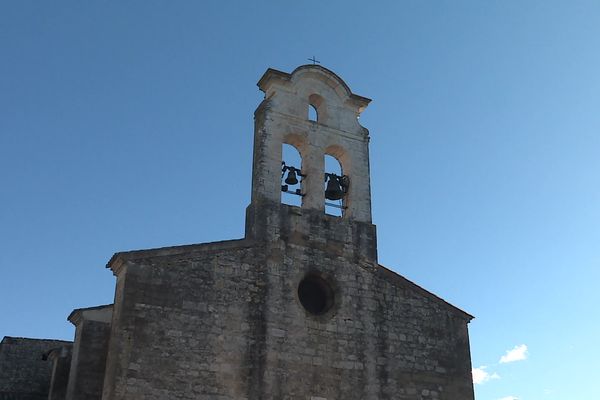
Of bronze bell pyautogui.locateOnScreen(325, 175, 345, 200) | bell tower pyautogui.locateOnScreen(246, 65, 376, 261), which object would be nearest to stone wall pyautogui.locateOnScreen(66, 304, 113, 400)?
bell tower pyautogui.locateOnScreen(246, 65, 376, 261)

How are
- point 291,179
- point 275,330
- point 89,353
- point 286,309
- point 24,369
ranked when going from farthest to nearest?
point 24,369 → point 291,179 → point 286,309 → point 275,330 → point 89,353

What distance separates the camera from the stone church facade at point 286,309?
11.9m

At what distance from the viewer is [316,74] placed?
1533 cm

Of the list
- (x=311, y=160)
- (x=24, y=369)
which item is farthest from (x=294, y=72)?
(x=24, y=369)

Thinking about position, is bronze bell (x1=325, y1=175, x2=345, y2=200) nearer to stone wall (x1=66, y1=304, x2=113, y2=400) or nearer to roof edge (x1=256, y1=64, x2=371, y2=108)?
roof edge (x1=256, y1=64, x2=371, y2=108)

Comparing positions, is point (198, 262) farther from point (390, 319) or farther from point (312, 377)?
point (390, 319)

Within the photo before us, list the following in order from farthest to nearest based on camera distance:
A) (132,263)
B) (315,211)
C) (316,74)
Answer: (316,74)
(315,211)
(132,263)

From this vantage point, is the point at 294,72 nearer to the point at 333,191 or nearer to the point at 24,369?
the point at 333,191

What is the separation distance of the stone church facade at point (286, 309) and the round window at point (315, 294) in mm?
22

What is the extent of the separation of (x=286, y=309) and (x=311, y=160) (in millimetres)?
3104

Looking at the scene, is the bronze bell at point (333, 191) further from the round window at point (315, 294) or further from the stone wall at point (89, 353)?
the stone wall at point (89, 353)

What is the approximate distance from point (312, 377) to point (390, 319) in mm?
2057

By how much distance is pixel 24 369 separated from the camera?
667 inches

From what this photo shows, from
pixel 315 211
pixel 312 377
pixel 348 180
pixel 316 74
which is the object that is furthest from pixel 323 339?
pixel 316 74
